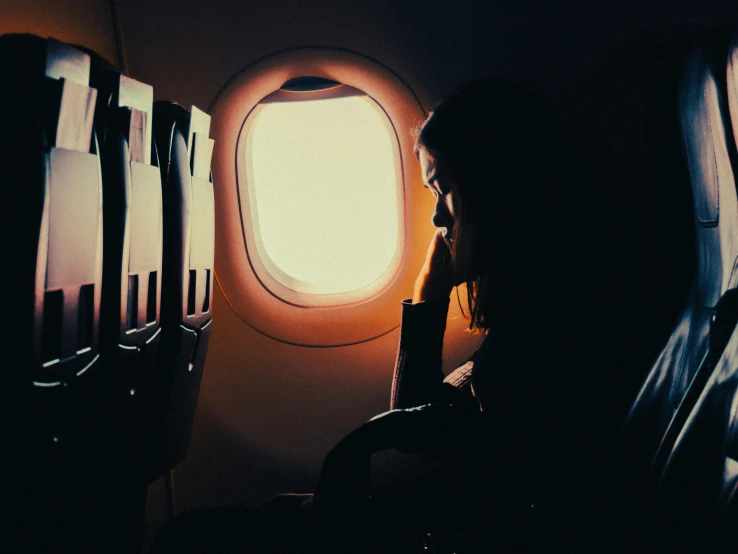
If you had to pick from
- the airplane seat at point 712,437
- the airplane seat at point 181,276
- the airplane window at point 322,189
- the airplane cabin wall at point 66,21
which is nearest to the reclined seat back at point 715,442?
the airplane seat at point 712,437

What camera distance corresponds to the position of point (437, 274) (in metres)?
1.26

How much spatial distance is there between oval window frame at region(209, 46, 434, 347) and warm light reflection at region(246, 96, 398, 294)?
0.18ft

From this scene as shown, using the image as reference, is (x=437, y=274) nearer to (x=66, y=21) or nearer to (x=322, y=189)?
(x=322, y=189)

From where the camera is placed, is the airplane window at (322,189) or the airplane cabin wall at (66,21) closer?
the airplane cabin wall at (66,21)

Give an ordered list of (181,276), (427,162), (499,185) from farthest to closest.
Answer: (427,162) < (499,185) < (181,276)

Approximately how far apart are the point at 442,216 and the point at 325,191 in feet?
1.44

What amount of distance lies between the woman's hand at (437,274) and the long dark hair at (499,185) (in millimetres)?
128

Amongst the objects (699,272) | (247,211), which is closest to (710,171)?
(699,272)

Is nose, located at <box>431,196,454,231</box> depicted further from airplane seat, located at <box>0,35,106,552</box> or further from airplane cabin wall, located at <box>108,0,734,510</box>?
airplane seat, located at <box>0,35,106,552</box>

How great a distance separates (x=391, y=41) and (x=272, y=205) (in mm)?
564

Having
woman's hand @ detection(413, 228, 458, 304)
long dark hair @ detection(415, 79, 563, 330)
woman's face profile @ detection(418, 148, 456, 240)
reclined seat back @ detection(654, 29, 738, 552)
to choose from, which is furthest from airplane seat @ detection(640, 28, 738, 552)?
woman's hand @ detection(413, 228, 458, 304)

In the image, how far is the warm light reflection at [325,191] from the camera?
1.43 meters

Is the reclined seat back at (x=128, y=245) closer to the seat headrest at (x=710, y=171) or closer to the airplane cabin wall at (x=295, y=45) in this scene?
the airplane cabin wall at (x=295, y=45)

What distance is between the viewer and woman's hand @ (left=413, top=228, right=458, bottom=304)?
1.24 m
